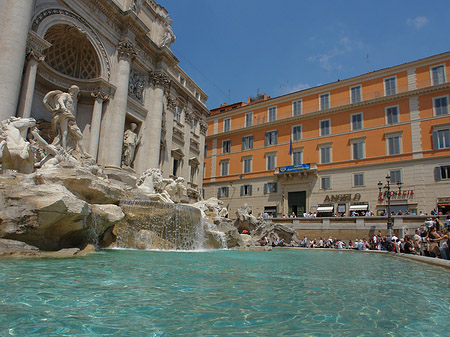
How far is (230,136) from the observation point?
128 ft

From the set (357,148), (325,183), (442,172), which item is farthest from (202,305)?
(357,148)

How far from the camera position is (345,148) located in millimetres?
30703

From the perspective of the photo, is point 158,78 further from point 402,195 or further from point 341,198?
point 402,195

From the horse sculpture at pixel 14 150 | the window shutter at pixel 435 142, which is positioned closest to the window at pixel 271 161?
the window shutter at pixel 435 142

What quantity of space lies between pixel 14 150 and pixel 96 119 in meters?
9.89

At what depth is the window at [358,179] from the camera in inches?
1145

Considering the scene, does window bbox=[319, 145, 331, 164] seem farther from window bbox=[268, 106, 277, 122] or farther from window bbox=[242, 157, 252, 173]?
window bbox=[242, 157, 252, 173]

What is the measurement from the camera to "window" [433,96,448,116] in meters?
26.6

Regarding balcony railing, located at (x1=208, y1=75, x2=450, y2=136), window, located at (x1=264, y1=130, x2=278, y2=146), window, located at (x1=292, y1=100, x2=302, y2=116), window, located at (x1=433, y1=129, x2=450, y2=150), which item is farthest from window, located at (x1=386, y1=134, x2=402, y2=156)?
window, located at (x1=264, y1=130, x2=278, y2=146)

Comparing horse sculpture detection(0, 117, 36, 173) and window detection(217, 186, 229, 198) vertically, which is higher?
window detection(217, 186, 229, 198)

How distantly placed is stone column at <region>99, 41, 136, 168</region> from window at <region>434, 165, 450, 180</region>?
23.5m

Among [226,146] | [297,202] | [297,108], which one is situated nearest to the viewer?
[297,202]

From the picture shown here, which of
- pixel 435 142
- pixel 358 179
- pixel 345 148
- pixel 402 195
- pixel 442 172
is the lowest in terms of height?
pixel 402 195

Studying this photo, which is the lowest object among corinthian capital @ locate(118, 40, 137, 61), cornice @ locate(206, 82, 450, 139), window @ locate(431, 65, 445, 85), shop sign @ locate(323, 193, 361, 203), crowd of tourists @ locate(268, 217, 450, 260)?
crowd of tourists @ locate(268, 217, 450, 260)
